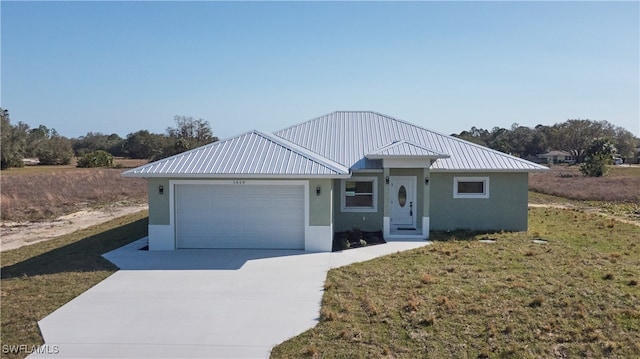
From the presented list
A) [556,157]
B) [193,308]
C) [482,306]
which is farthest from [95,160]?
[556,157]

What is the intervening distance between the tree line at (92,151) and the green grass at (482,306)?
53.8m

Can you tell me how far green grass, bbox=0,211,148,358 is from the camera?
308 inches

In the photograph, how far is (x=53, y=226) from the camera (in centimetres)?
2014

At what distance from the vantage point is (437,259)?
1234 centimetres

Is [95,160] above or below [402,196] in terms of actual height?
above

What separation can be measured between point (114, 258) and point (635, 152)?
108874 millimetres

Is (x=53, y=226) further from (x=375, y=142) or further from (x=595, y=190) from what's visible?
(x=595, y=190)

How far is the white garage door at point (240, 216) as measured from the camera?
14.0 meters

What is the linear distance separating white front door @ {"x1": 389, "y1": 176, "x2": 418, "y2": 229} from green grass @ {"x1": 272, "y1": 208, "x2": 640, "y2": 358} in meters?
3.70

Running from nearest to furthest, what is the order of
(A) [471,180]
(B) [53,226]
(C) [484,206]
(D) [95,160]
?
(C) [484,206] → (A) [471,180] → (B) [53,226] → (D) [95,160]

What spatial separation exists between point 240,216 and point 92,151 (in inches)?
2774

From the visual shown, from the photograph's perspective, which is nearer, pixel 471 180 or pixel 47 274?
pixel 47 274

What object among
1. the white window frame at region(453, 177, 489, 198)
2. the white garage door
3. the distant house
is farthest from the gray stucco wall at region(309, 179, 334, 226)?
the distant house

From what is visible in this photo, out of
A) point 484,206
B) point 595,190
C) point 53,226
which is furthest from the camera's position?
point 595,190
